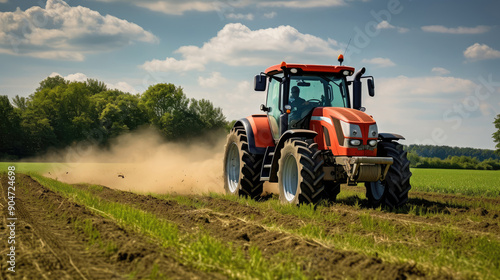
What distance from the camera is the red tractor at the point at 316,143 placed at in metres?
9.13

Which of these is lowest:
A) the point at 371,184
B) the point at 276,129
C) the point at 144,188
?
the point at 144,188

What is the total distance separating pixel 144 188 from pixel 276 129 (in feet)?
23.2

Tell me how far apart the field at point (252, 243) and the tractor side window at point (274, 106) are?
1843 millimetres

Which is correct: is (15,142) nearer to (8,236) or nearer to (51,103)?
(51,103)

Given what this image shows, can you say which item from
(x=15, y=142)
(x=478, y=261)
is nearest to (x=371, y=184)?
(x=478, y=261)

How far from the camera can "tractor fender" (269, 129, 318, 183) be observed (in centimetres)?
963

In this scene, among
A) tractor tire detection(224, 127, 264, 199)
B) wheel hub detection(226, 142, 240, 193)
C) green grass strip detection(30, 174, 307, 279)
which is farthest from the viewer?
wheel hub detection(226, 142, 240, 193)

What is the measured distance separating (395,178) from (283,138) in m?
2.44

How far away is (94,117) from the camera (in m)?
56.5

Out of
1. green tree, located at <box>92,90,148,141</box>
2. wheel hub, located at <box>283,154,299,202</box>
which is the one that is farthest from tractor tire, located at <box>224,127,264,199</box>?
green tree, located at <box>92,90,148,141</box>

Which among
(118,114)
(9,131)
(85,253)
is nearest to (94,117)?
(118,114)

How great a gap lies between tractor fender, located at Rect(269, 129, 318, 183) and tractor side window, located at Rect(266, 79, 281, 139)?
639 mm

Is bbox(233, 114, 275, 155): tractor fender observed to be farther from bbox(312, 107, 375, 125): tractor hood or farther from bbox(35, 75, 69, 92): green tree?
bbox(35, 75, 69, 92): green tree

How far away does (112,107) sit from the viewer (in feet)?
179
